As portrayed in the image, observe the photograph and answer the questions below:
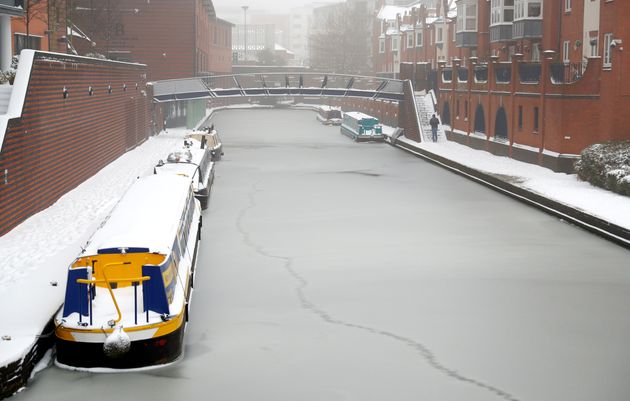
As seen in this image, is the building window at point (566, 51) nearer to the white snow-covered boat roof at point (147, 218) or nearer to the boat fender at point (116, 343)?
the white snow-covered boat roof at point (147, 218)

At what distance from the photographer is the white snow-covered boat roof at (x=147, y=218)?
483 inches

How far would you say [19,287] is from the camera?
556 inches

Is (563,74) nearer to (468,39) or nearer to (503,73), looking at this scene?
(503,73)

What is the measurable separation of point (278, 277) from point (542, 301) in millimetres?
5006

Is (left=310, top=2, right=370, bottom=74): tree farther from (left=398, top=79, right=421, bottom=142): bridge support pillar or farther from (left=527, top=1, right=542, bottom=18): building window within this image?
(left=527, top=1, right=542, bottom=18): building window

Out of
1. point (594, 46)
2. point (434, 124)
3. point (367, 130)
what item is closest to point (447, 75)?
point (434, 124)

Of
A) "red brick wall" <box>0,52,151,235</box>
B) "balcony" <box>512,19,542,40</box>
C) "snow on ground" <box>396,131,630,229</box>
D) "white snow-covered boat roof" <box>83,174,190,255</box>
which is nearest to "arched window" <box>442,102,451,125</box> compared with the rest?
"snow on ground" <box>396,131,630,229</box>

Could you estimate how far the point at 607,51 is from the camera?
3422 centimetres

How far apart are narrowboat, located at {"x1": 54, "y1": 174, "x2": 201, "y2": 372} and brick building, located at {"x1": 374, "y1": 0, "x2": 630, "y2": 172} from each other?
22.2 m

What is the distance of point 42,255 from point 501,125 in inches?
1173

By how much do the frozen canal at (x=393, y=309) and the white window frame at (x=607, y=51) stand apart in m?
7.86

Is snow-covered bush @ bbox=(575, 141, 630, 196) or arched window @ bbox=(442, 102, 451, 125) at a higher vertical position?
arched window @ bbox=(442, 102, 451, 125)

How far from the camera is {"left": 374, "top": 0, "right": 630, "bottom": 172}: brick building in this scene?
103 feet

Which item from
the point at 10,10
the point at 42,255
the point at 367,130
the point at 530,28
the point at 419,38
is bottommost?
the point at 42,255
